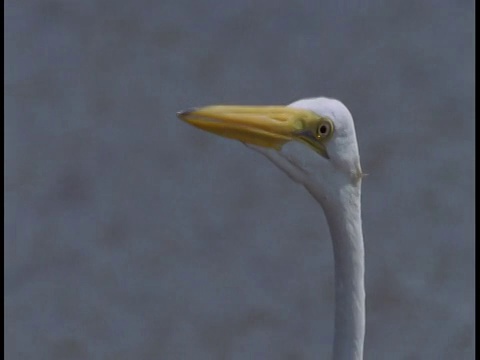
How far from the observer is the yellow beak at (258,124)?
2576 mm

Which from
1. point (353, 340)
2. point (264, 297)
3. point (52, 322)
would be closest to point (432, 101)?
point (264, 297)

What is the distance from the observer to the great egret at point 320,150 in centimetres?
258

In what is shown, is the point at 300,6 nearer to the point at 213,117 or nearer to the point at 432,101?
the point at 432,101

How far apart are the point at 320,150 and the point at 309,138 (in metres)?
0.03

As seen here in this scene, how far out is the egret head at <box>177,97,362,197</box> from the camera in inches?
102

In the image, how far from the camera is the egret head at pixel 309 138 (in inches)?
102

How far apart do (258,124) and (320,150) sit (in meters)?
0.10

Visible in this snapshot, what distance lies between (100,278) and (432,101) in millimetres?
1401

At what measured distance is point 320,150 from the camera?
8.50 feet

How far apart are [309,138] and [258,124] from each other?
80 mm

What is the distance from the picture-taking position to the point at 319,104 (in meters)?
Answer: 2.61

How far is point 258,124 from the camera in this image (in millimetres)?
2588

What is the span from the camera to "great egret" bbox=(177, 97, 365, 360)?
8.45 feet

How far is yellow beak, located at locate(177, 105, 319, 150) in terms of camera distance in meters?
2.58
